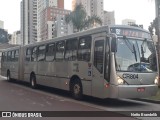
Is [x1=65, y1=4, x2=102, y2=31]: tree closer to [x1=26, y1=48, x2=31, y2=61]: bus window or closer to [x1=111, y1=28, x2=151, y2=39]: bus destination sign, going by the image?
[x1=26, y1=48, x2=31, y2=61]: bus window

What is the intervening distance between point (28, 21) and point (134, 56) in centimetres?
8277

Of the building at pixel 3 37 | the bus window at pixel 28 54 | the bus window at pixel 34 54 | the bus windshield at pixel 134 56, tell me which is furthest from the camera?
the building at pixel 3 37

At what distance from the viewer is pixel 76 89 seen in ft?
48.7

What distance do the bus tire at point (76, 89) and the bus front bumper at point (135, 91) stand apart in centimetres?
292

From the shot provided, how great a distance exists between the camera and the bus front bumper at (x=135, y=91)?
39.5 feet

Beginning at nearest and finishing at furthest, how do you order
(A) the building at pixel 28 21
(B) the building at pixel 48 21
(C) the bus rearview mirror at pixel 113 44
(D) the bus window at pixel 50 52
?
(C) the bus rearview mirror at pixel 113 44 < (D) the bus window at pixel 50 52 < (B) the building at pixel 48 21 < (A) the building at pixel 28 21

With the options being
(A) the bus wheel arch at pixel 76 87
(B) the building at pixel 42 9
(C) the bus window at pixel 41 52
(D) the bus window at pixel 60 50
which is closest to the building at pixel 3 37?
(B) the building at pixel 42 9

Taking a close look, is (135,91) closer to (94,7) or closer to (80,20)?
(80,20)

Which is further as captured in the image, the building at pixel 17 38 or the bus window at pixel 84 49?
the building at pixel 17 38

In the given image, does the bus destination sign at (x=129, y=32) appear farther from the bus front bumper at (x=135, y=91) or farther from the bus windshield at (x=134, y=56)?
the bus front bumper at (x=135, y=91)

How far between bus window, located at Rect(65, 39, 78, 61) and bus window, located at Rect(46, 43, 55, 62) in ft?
6.45

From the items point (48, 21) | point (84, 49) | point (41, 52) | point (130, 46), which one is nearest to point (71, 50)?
point (84, 49)

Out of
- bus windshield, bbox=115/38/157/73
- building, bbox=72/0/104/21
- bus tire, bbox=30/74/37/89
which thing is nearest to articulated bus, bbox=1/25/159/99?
bus windshield, bbox=115/38/157/73

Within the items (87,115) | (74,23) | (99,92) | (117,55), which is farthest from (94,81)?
(74,23)
